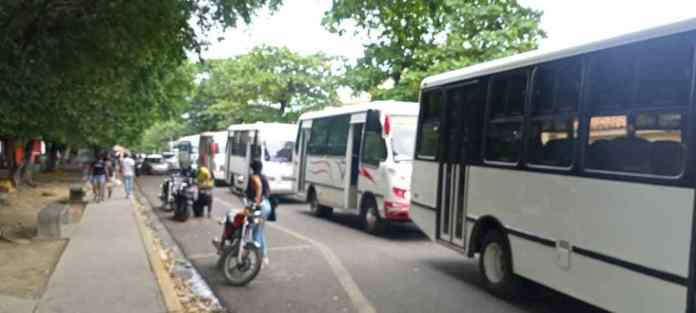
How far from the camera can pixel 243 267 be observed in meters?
8.55

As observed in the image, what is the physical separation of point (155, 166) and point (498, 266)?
42544 millimetres

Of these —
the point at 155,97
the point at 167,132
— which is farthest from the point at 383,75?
the point at 167,132

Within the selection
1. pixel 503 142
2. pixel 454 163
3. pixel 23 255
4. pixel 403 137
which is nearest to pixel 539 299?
pixel 503 142

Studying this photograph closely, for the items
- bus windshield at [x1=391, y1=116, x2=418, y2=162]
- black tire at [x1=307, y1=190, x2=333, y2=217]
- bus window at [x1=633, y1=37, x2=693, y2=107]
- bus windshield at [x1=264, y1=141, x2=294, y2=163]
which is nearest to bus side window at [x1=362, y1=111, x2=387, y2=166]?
bus windshield at [x1=391, y1=116, x2=418, y2=162]

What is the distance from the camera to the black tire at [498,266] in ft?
24.6

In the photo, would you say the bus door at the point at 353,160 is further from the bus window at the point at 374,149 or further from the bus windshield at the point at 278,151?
the bus windshield at the point at 278,151

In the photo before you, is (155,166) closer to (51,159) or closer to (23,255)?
(51,159)

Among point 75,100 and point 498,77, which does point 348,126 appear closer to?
point 498,77

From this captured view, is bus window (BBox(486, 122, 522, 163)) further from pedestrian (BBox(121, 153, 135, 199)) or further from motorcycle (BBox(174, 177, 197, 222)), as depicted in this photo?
pedestrian (BBox(121, 153, 135, 199))

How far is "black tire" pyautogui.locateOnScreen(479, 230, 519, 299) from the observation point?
24.6ft

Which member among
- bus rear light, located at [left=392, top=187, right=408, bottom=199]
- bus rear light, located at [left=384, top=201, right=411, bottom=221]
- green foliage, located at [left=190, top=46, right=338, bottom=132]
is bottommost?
bus rear light, located at [left=384, top=201, right=411, bottom=221]

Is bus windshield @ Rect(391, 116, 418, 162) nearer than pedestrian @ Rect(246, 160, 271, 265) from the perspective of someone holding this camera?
No

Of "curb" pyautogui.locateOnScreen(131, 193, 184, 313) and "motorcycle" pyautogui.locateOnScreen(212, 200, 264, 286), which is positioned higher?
"motorcycle" pyautogui.locateOnScreen(212, 200, 264, 286)

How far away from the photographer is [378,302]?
24.8ft
